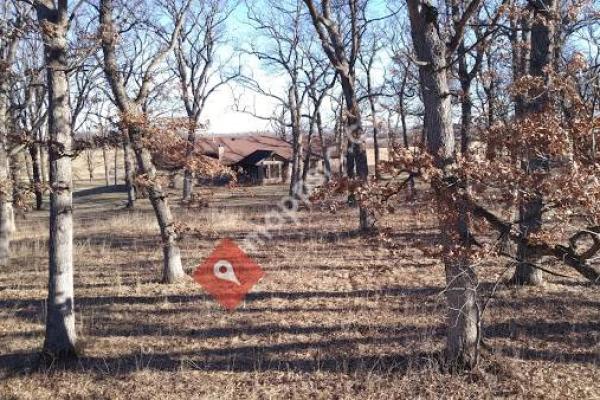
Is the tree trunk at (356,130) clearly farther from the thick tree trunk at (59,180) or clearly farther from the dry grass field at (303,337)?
the thick tree trunk at (59,180)

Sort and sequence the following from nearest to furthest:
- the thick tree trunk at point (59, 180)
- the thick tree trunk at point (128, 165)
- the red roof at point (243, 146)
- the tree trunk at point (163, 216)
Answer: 1. the thick tree trunk at point (59, 180)
2. the thick tree trunk at point (128, 165)
3. the tree trunk at point (163, 216)
4. the red roof at point (243, 146)

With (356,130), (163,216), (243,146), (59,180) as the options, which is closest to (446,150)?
(59,180)

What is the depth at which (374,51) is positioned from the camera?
27.2 meters

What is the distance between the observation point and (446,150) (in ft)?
15.7

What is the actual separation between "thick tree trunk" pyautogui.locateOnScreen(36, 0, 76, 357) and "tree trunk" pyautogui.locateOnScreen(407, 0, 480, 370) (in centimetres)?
407

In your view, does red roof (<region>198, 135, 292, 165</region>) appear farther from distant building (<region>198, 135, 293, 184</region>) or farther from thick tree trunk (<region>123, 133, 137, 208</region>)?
thick tree trunk (<region>123, 133, 137, 208</region>)

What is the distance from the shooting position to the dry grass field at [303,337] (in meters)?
5.25

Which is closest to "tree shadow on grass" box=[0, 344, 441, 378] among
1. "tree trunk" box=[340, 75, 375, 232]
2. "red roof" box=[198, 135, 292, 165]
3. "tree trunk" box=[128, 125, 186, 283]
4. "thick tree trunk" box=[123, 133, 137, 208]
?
"thick tree trunk" box=[123, 133, 137, 208]

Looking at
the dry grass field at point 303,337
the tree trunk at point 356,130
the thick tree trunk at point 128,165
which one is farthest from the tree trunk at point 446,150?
the tree trunk at point 356,130

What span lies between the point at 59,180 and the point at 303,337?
363 cm

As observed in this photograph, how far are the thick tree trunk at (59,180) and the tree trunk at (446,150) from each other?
407 centimetres

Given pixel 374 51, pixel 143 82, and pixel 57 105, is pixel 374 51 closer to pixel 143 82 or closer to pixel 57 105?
pixel 143 82

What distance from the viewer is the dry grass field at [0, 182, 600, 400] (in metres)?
5.25

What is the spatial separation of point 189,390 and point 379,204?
301 centimetres
